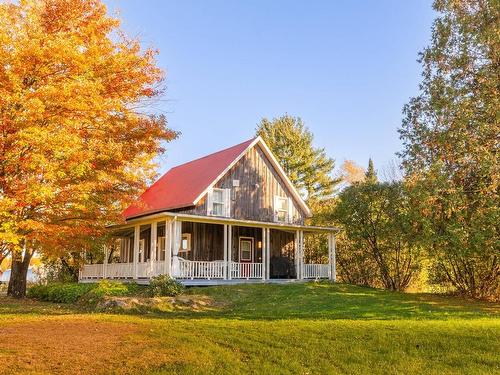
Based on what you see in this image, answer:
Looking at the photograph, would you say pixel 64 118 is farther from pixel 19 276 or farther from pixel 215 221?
pixel 19 276

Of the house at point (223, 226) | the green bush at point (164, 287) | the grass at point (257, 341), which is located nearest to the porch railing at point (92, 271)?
the house at point (223, 226)

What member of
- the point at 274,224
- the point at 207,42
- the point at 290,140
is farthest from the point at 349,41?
the point at 290,140

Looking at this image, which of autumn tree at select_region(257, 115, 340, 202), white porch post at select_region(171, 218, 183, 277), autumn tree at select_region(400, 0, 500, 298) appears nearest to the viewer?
autumn tree at select_region(400, 0, 500, 298)

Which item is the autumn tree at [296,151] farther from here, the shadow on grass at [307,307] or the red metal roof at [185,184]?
the shadow on grass at [307,307]

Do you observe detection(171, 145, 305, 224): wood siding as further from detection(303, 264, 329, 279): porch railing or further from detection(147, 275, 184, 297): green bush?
detection(147, 275, 184, 297): green bush

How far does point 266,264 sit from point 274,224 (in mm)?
1976

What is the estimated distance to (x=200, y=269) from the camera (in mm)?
21703

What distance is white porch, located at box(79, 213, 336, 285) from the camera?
2134cm

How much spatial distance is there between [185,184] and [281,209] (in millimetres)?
5195

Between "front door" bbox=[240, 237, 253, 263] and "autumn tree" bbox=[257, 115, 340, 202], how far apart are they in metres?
21.9

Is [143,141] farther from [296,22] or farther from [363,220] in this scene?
[363,220]

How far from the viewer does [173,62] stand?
1952 centimetres

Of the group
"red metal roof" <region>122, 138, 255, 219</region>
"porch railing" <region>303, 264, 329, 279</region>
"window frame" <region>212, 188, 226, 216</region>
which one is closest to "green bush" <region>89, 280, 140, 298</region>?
"red metal roof" <region>122, 138, 255, 219</region>

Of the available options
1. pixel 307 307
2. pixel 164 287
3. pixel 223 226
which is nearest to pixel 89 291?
pixel 164 287
